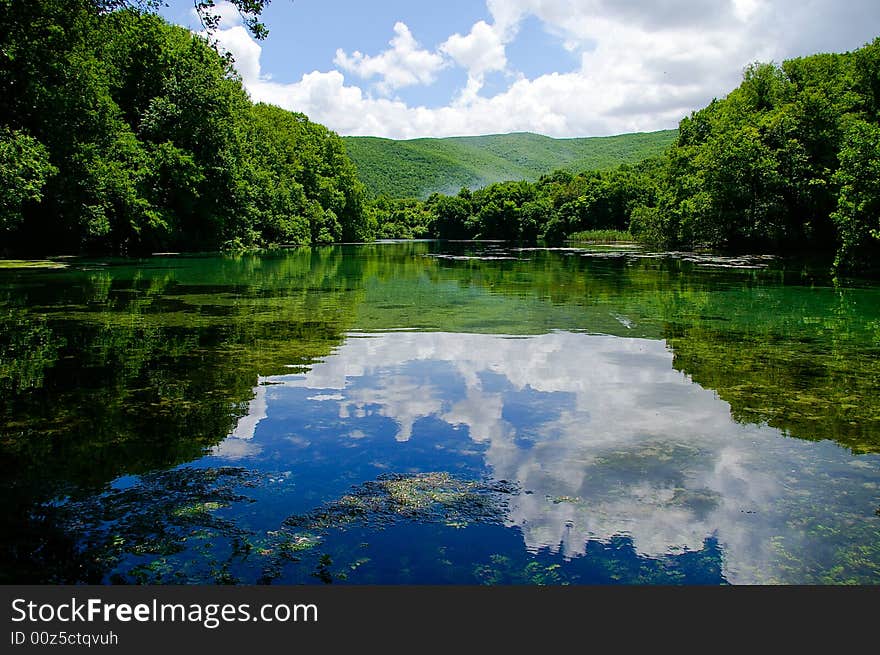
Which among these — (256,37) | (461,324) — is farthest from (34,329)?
(461,324)

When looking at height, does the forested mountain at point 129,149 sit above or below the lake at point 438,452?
above

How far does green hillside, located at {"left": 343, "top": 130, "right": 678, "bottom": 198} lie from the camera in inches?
6147

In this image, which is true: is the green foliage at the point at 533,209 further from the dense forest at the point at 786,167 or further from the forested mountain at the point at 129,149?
the forested mountain at the point at 129,149

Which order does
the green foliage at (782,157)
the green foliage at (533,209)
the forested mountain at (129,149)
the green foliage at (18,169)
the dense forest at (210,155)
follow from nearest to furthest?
the dense forest at (210,155)
the green foliage at (18,169)
the forested mountain at (129,149)
the green foliage at (782,157)
the green foliage at (533,209)

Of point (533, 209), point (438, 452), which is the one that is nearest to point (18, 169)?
point (438, 452)

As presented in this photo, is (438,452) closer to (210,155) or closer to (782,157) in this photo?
(782,157)

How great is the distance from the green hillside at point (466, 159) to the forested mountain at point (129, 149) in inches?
3975

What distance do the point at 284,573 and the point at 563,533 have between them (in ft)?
5.46

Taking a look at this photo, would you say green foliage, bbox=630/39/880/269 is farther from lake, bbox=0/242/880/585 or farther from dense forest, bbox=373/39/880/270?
lake, bbox=0/242/880/585

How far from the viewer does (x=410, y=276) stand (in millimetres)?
25953

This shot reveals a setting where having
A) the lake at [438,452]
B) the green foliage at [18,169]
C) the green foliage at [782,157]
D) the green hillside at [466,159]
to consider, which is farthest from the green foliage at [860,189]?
the green hillside at [466,159]

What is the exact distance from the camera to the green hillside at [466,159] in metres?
156

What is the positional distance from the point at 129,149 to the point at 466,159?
151 metres

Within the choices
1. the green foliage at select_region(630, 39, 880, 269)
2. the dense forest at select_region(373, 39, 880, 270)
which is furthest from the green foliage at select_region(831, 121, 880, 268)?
the green foliage at select_region(630, 39, 880, 269)
